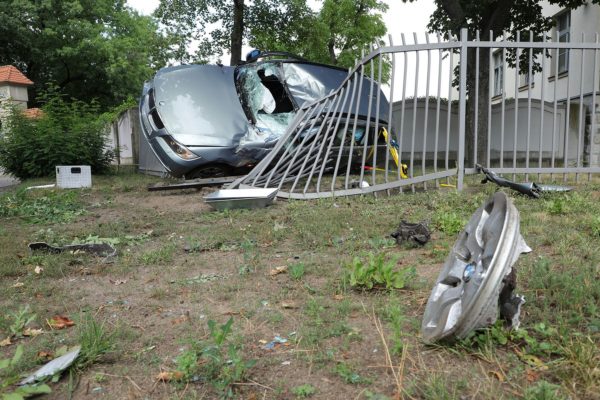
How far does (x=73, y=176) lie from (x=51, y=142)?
294cm

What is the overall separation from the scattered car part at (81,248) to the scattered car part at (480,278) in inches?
107

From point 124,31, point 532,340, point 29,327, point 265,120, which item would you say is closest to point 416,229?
point 532,340

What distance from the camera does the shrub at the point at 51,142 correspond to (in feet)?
36.2

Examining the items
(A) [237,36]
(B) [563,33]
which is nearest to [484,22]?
(B) [563,33]

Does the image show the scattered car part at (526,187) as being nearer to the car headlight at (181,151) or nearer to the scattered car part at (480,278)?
the scattered car part at (480,278)

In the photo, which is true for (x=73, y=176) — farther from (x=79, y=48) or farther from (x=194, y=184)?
(x=79, y=48)

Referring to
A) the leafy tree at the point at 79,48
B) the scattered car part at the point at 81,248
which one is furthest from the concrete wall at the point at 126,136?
the leafy tree at the point at 79,48

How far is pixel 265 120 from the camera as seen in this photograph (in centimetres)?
813

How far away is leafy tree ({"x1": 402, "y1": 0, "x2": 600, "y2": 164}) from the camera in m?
10.8

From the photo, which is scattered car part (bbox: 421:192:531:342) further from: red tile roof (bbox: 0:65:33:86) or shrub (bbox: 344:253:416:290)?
red tile roof (bbox: 0:65:33:86)

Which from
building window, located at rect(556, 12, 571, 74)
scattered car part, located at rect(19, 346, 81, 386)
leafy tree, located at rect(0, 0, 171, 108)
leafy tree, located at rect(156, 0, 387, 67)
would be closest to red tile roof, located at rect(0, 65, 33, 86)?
leafy tree, located at rect(0, 0, 171, 108)

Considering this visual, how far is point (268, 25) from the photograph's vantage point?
20.2 metres

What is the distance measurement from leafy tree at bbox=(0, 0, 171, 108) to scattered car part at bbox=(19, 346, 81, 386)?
30.0 metres

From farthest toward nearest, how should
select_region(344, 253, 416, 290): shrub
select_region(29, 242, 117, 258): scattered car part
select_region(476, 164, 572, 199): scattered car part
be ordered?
1. select_region(476, 164, 572, 199): scattered car part
2. select_region(29, 242, 117, 258): scattered car part
3. select_region(344, 253, 416, 290): shrub
